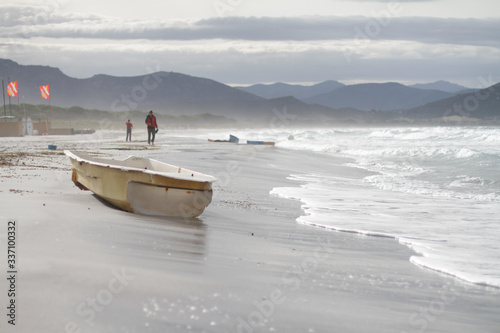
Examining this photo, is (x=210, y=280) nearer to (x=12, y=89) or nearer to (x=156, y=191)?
(x=156, y=191)

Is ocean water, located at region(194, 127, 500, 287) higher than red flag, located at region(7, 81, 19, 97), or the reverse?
red flag, located at region(7, 81, 19, 97)

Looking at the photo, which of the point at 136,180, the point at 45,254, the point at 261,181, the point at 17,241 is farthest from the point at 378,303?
the point at 261,181

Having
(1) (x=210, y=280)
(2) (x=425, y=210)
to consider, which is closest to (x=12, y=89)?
(2) (x=425, y=210)

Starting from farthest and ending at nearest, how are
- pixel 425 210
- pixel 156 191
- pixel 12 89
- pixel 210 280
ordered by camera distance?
pixel 12 89, pixel 425 210, pixel 156 191, pixel 210 280

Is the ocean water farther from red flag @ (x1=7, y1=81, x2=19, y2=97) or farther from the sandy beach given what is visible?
red flag @ (x1=7, y1=81, x2=19, y2=97)

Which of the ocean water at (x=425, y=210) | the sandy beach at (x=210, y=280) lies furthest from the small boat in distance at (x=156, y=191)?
the ocean water at (x=425, y=210)

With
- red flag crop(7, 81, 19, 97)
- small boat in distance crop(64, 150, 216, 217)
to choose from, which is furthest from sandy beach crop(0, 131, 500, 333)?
red flag crop(7, 81, 19, 97)

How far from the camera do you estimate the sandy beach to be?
3.99 meters

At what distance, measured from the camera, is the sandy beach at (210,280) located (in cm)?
399

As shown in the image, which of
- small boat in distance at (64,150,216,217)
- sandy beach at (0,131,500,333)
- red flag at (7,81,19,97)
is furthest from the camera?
red flag at (7,81,19,97)

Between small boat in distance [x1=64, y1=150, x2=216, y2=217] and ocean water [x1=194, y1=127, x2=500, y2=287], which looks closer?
ocean water [x1=194, y1=127, x2=500, y2=287]

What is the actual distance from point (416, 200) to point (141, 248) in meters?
7.71

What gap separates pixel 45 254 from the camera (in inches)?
198

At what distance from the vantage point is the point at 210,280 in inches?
193
